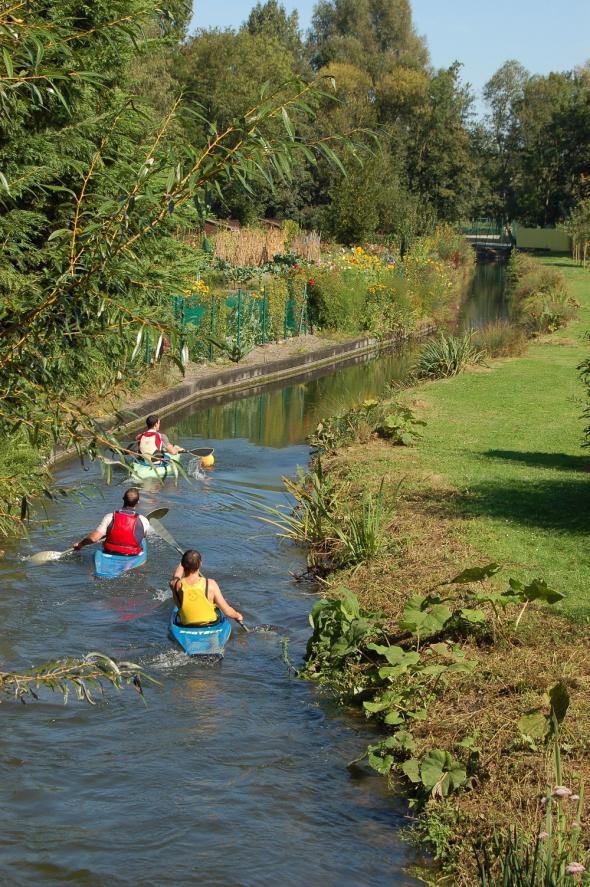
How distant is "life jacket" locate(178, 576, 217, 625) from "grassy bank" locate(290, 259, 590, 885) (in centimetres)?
110

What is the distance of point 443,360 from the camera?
23.8 metres

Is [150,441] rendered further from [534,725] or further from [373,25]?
[373,25]

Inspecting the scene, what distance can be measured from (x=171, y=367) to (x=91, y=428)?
1941cm

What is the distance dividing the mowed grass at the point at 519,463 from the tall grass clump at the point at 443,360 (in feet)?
1.62

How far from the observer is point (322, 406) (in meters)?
23.5

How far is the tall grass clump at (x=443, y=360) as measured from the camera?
23750mm

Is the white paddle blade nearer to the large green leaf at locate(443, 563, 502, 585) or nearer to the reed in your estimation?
the large green leaf at locate(443, 563, 502, 585)

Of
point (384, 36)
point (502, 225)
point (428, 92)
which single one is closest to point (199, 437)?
point (428, 92)

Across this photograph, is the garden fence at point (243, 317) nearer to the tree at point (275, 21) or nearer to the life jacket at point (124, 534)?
the life jacket at point (124, 534)

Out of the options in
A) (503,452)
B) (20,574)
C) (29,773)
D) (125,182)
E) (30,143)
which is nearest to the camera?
(125,182)

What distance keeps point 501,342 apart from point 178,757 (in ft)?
66.1

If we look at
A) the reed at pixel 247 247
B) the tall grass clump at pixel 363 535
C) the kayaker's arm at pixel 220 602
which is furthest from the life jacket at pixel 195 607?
the reed at pixel 247 247

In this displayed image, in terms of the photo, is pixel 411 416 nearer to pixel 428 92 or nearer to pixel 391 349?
pixel 391 349

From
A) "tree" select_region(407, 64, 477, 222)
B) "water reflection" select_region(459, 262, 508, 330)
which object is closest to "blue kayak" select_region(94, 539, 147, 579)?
"water reflection" select_region(459, 262, 508, 330)
